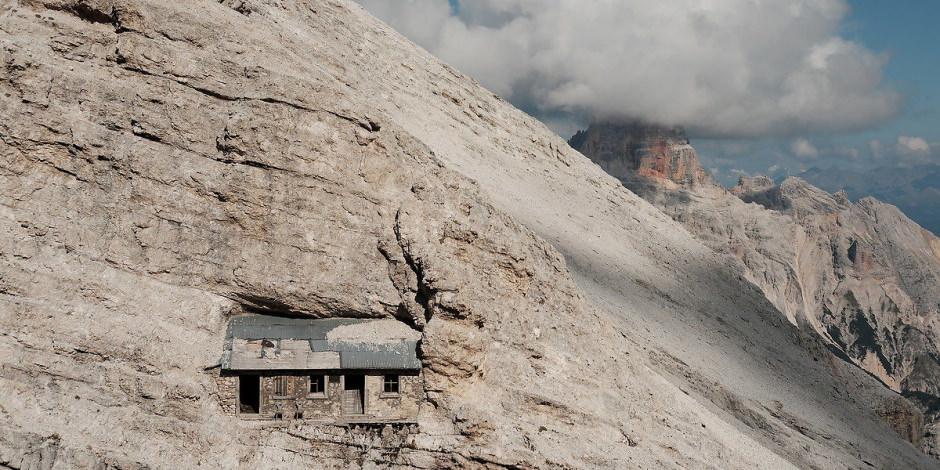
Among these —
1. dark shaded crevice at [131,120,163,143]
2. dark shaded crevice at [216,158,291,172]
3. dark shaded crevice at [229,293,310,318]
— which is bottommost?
dark shaded crevice at [229,293,310,318]

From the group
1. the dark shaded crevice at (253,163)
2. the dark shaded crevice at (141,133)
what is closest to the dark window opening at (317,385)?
the dark shaded crevice at (253,163)

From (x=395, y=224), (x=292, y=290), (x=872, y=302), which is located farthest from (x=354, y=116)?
(x=872, y=302)

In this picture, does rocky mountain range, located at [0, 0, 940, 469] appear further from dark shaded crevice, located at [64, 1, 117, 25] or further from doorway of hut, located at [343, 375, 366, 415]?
doorway of hut, located at [343, 375, 366, 415]

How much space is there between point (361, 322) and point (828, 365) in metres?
45.1

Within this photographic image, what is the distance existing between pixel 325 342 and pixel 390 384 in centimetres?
290

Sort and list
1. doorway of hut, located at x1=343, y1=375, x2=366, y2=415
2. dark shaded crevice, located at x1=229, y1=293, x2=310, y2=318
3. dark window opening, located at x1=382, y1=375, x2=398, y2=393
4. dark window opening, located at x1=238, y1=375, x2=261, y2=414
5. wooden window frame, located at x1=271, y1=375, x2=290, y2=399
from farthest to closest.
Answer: dark window opening, located at x1=382, y1=375, x2=398, y2=393 → dark shaded crevice, located at x1=229, y1=293, x2=310, y2=318 → doorway of hut, located at x1=343, y1=375, x2=366, y2=415 → dark window opening, located at x1=238, y1=375, x2=261, y2=414 → wooden window frame, located at x1=271, y1=375, x2=290, y2=399

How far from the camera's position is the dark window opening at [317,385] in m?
27.0

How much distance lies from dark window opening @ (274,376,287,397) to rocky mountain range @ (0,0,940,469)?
4.17 feet

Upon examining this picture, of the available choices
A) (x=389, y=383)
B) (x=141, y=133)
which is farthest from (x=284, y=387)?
(x=141, y=133)

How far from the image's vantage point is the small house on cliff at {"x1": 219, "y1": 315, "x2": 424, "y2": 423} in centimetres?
2622

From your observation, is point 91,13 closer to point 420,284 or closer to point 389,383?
point 420,284

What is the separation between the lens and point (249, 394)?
89.0 ft

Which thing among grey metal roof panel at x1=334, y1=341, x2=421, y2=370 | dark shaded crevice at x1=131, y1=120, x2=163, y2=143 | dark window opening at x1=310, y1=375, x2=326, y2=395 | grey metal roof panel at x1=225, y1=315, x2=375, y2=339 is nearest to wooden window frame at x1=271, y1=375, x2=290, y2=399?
dark window opening at x1=310, y1=375, x2=326, y2=395

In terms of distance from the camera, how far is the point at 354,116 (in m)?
30.2
